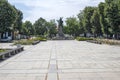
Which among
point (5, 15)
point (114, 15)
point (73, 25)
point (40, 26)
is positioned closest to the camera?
point (114, 15)

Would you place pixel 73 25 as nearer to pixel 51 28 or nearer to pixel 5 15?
pixel 51 28

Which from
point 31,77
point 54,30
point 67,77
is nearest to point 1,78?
point 31,77

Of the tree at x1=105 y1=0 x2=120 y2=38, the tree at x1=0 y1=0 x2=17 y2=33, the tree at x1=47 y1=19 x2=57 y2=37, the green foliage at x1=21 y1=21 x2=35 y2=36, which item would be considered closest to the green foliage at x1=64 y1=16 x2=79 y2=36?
the tree at x1=47 y1=19 x2=57 y2=37

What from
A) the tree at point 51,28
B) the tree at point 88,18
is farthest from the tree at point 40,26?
the tree at point 88,18

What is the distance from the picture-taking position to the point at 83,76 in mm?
12109

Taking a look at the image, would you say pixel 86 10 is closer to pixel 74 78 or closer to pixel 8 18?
pixel 8 18

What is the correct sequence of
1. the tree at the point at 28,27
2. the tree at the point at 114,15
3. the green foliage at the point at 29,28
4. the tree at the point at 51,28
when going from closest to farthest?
the tree at the point at 114,15, the tree at the point at 51,28, the green foliage at the point at 29,28, the tree at the point at 28,27

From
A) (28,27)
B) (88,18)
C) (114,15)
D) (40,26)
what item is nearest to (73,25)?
(88,18)

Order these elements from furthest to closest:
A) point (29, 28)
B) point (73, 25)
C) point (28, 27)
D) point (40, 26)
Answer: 1. point (29, 28)
2. point (28, 27)
3. point (40, 26)
4. point (73, 25)

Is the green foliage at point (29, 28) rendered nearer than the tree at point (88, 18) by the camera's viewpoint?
No

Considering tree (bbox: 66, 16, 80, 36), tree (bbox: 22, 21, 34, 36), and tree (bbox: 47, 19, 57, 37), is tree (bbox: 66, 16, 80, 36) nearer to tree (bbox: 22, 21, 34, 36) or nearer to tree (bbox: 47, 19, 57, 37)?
tree (bbox: 47, 19, 57, 37)

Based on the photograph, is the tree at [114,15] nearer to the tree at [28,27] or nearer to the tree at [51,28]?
the tree at [51,28]

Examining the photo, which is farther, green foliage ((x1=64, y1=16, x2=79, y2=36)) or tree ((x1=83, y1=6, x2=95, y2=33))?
green foliage ((x1=64, y1=16, x2=79, y2=36))

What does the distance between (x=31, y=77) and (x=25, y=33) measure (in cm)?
10855
